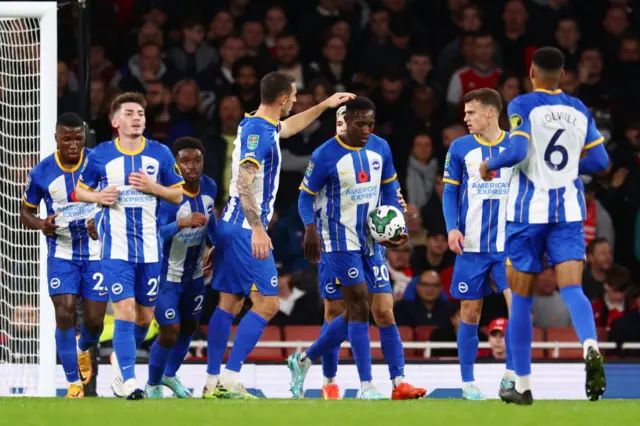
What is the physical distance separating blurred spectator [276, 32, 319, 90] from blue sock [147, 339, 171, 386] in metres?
5.15

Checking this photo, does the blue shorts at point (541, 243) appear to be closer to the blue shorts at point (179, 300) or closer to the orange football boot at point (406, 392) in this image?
the orange football boot at point (406, 392)

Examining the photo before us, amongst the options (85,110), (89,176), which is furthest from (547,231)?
(85,110)

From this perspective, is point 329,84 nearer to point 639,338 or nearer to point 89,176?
point 639,338

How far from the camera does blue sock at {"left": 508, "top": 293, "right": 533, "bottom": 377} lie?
856cm

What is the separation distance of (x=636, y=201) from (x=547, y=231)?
22.2 feet

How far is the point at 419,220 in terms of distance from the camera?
→ 14.7 metres

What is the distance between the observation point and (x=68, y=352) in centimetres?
1126

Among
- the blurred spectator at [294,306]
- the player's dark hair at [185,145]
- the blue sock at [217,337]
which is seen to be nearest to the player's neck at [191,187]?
the player's dark hair at [185,145]

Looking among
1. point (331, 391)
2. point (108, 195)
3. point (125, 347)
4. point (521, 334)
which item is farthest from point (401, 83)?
point (521, 334)

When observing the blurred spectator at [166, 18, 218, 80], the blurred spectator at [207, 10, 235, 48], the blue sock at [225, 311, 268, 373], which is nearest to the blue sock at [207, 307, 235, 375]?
the blue sock at [225, 311, 268, 373]

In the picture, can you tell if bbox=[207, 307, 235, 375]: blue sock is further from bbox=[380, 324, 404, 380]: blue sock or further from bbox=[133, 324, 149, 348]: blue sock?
bbox=[380, 324, 404, 380]: blue sock

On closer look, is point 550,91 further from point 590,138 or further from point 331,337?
point 331,337

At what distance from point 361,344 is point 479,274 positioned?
3.67 feet

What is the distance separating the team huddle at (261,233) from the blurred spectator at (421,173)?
383 centimetres
